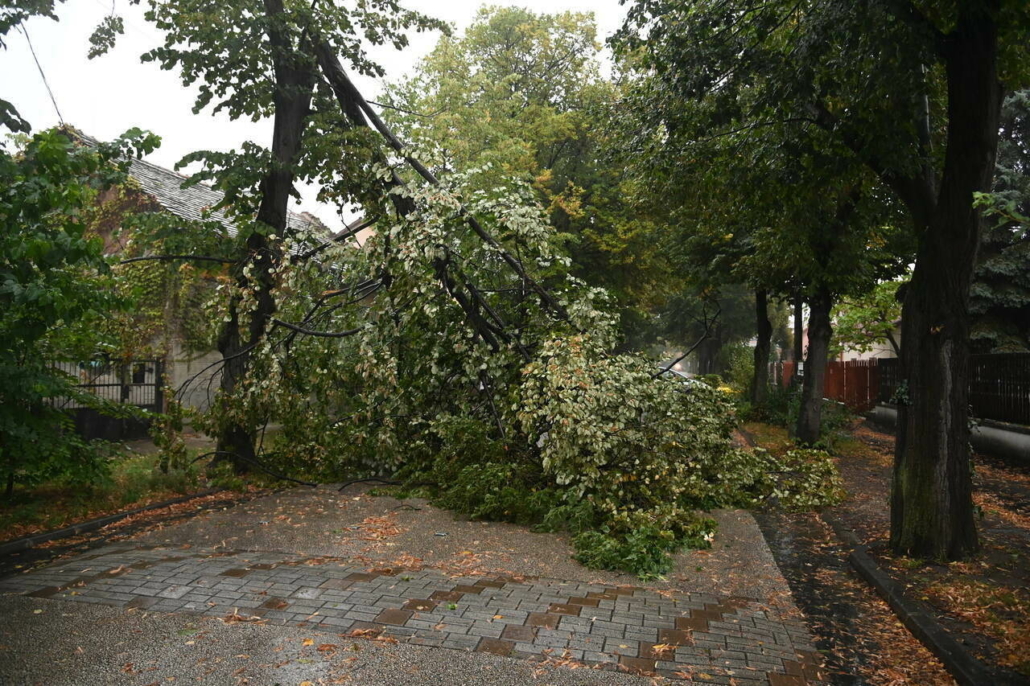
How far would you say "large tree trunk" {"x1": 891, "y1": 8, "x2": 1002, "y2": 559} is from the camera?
6559 millimetres

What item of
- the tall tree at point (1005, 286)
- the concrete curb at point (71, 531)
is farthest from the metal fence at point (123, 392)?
the tall tree at point (1005, 286)

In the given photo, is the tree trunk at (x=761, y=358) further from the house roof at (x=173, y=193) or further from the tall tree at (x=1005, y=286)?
the house roof at (x=173, y=193)

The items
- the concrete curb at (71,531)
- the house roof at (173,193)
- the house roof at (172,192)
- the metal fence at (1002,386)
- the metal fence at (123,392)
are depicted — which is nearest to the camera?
the concrete curb at (71,531)

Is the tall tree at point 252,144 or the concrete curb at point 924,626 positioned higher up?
the tall tree at point 252,144

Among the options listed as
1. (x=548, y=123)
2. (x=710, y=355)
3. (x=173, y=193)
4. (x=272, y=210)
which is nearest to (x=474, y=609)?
(x=272, y=210)

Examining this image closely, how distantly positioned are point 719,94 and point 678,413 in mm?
3967

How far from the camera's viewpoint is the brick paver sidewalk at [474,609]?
4660mm

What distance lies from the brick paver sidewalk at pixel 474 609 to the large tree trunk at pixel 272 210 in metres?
4.44

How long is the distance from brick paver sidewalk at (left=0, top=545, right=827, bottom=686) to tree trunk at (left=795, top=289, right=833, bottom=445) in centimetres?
1104

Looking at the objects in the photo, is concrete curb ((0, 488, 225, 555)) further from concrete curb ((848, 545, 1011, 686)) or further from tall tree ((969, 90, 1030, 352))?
tall tree ((969, 90, 1030, 352))

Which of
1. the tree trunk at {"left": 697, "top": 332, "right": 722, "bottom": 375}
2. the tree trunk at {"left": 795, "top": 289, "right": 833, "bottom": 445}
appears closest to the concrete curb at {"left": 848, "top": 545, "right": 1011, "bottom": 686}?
the tree trunk at {"left": 795, "top": 289, "right": 833, "bottom": 445}

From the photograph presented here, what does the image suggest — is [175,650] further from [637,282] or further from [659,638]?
[637,282]

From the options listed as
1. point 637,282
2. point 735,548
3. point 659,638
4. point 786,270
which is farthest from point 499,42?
point 659,638

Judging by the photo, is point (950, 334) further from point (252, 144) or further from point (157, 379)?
point (157, 379)
